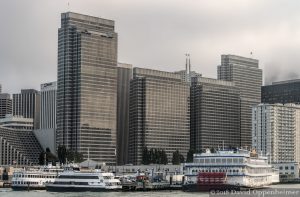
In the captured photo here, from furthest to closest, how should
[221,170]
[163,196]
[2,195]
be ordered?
[221,170] < [2,195] < [163,196]

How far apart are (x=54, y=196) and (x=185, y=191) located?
132 feet

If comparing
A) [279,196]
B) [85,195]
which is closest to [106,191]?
[85,195]

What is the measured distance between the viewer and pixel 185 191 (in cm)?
19838

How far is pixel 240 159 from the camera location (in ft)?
648

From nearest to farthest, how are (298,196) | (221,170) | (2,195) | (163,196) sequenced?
(298,196), (163,196), (2,195), (221,170)

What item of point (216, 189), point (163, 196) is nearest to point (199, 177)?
point (216, 189)

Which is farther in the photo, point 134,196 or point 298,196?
point 134,196

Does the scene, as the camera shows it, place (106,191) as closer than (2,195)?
No

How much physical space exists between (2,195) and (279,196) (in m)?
86.5

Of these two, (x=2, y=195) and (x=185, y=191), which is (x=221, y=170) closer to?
(x=185, y=191)

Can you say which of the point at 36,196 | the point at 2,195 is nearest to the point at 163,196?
the point at 36,196

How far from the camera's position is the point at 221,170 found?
19738 cm

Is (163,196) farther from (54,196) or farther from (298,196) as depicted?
(298,196)

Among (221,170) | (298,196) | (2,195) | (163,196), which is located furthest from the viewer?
(221,170)
